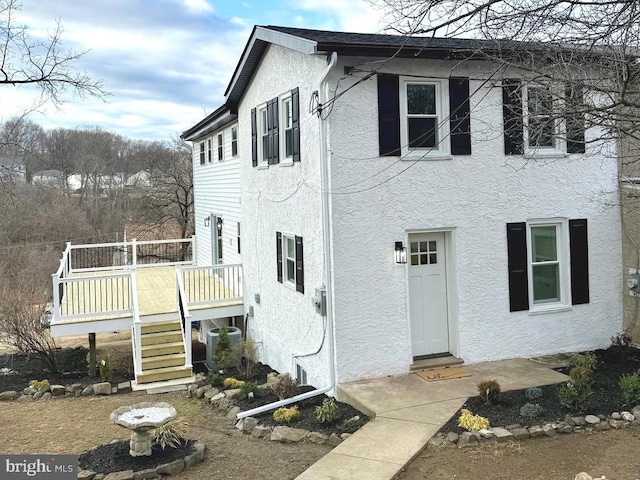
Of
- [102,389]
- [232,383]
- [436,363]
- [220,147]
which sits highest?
[220,147]

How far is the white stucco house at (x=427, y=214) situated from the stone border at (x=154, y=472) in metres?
2.73

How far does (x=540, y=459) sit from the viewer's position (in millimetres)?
6020

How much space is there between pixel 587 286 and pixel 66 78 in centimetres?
1005

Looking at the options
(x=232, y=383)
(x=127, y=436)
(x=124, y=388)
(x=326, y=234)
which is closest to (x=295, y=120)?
(x=326, y=234)

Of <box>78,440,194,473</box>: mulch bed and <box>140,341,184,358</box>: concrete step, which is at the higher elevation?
<box>140,341,184,358</box>: concrete step

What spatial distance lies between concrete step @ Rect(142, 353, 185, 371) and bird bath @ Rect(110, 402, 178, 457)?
5345 millimetres

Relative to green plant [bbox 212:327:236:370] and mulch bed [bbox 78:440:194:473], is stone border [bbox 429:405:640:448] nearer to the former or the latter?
mulch bed [bbox 78:440:194:473]

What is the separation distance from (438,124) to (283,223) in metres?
3.62

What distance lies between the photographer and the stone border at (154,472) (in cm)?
609

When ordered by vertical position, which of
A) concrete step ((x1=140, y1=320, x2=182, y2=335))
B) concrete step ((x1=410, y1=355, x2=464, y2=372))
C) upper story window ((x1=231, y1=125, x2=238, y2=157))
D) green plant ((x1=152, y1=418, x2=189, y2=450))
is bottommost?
green plant ((x1=152, y1=418, x2=189, y2=450))

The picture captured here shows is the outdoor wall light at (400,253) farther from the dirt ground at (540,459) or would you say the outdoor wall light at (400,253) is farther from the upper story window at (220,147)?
the upper story window at (220,147)

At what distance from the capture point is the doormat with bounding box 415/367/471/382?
8586 millimetres

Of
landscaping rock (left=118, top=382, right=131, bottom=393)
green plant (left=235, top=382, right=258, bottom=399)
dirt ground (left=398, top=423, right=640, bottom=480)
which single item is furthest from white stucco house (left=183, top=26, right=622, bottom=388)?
landscaping rock (left=118, top=382, right=131, bottom=393)

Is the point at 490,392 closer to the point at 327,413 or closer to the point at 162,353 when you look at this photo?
the point at 327,413
